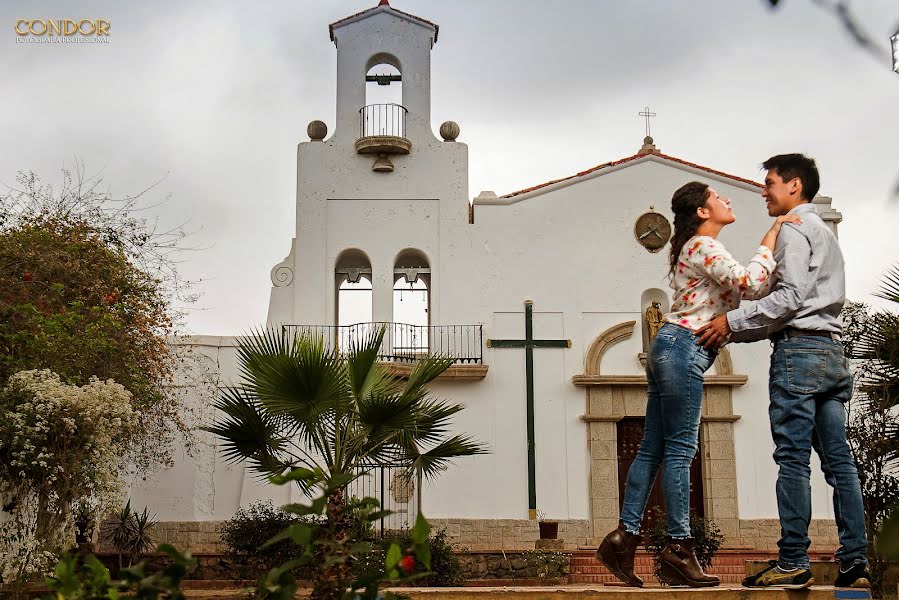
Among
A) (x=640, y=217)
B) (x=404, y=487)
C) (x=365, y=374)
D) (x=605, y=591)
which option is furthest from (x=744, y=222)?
(x=605, y=591)

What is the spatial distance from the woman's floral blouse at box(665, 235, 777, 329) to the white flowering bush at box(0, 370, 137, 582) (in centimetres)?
730

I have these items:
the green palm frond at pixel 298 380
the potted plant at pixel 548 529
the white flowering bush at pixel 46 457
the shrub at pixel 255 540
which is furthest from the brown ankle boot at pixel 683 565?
the potted plant at pixel 548 529

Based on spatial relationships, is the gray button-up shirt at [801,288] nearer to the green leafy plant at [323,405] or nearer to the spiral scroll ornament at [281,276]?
the green leafy plant at [323,405]

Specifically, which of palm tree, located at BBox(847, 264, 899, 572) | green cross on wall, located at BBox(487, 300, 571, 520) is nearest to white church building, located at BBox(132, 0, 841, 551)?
green cross on wall, located at BBox(487, 300, 571, 520)

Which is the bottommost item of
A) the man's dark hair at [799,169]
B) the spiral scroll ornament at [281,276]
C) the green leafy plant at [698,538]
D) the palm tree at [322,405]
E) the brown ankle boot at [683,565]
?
the green leafy plant at [698,538]

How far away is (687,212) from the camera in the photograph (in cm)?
548

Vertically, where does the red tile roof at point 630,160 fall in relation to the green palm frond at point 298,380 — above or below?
above

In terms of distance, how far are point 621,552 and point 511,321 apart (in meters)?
13.5

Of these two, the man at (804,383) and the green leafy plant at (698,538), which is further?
the green leafy plant at (698,538)

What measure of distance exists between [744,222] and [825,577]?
44.7 ft

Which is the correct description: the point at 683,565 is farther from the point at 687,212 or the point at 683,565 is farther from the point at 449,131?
the point at 449,131

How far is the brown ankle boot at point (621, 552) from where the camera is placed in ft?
17.3

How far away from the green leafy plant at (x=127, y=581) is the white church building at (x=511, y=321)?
594 inches

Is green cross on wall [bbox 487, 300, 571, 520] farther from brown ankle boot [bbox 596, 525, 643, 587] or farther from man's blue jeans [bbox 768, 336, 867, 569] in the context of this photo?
man's blue jeans [bbox 768, 336, 867, 569]
